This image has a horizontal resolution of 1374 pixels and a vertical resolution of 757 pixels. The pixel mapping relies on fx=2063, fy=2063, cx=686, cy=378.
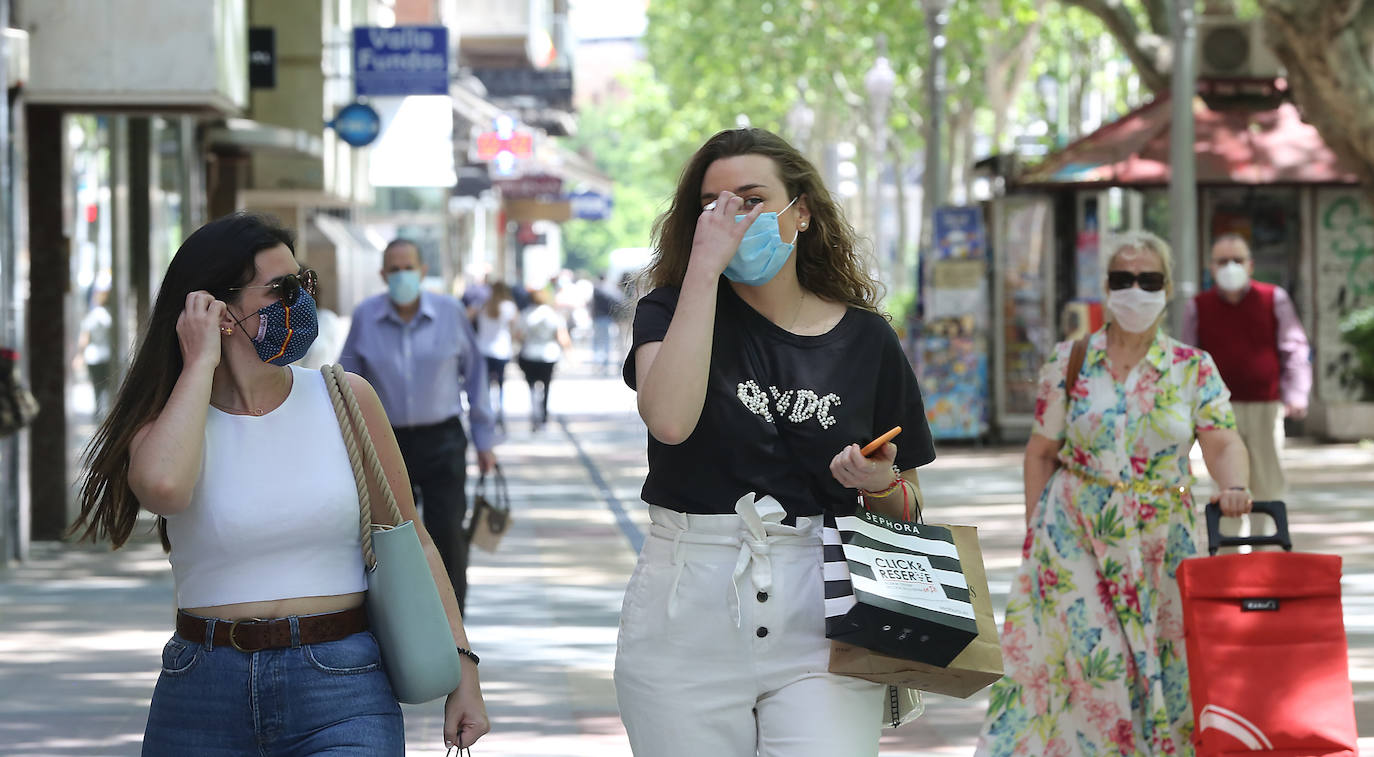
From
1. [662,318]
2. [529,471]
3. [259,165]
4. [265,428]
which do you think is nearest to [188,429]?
[265,428]

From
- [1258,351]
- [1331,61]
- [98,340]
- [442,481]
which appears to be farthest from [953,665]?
[98,340]

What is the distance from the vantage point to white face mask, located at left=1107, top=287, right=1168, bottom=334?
6.29m

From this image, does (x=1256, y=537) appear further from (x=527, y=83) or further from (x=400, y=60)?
(x=527, y=83)

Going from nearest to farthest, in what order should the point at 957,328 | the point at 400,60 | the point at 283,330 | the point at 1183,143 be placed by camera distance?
the point at 283,330 → the point at 1183,143 → the point at 957,328 → the point at 400,60

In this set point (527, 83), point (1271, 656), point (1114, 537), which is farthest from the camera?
point (527, 83)

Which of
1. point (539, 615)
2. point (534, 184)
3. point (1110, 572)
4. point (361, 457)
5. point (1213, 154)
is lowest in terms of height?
point (539, 615)

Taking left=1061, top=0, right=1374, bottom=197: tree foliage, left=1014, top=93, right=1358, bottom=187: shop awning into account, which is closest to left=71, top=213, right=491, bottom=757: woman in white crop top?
left=1061, top=0, right=1374, bottom=197: tree foliage

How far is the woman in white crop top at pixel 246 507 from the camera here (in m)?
3.48

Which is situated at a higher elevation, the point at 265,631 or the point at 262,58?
the point at 262,58

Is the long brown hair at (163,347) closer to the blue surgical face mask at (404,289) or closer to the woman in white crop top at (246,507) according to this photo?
the woman in white crop top at (246,507)

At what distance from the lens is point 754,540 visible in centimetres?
367

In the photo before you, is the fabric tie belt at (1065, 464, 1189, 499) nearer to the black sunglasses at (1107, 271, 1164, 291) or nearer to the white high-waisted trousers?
the black sunglasses at (1107, 271, 1164, 291)

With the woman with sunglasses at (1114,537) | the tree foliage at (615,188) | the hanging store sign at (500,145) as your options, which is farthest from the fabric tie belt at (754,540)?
the tree foliage at (615,188)

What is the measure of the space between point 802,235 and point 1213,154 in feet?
54.2
